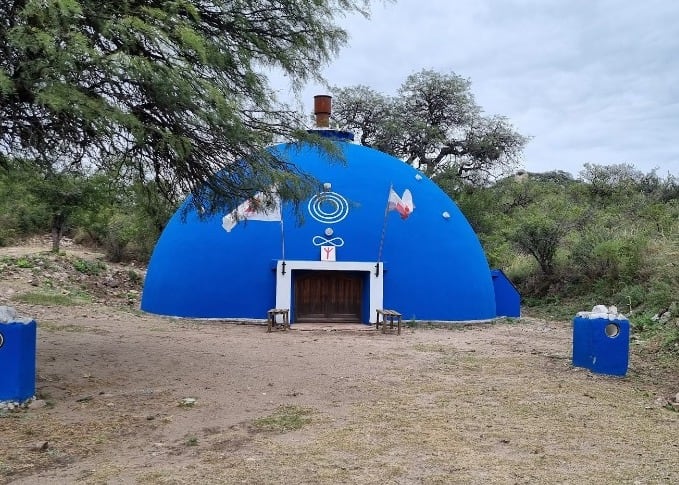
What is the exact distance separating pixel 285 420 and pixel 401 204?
10212 mm

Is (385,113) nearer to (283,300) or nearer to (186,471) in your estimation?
(283,300)

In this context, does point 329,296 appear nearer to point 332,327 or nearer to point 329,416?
point 332,327

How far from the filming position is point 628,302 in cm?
1670

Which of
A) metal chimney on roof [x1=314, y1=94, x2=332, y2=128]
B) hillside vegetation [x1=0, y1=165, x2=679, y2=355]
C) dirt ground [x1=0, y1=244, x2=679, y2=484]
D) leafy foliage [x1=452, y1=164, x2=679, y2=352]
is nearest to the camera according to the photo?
dirt ground [x1=0, y1=244, x2=679, y2=484]

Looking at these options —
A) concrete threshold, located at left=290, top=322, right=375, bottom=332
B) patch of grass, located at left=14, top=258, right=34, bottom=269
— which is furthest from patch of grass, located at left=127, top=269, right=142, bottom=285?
concrete threshold, located at left=290, top=322, right=375, bottom=332

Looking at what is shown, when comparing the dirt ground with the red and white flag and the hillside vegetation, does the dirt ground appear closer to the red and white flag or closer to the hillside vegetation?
the hillside vegetation

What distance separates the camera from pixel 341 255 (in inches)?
590

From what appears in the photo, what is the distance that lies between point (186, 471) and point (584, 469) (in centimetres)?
289

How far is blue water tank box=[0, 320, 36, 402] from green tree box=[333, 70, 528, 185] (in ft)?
85.5

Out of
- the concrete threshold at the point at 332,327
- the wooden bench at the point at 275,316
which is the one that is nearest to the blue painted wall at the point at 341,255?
the wooden bench at the point at 275,316

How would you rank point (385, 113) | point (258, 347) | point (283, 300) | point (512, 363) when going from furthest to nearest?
point (385, 113) → point (283, 300) → point (258, 347) → point (512, 363)

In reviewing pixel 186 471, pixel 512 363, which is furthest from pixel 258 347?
pixel 186 471

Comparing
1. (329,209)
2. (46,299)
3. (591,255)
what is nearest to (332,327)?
(329,209)

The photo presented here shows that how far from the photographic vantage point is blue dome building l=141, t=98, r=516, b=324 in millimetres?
14836
